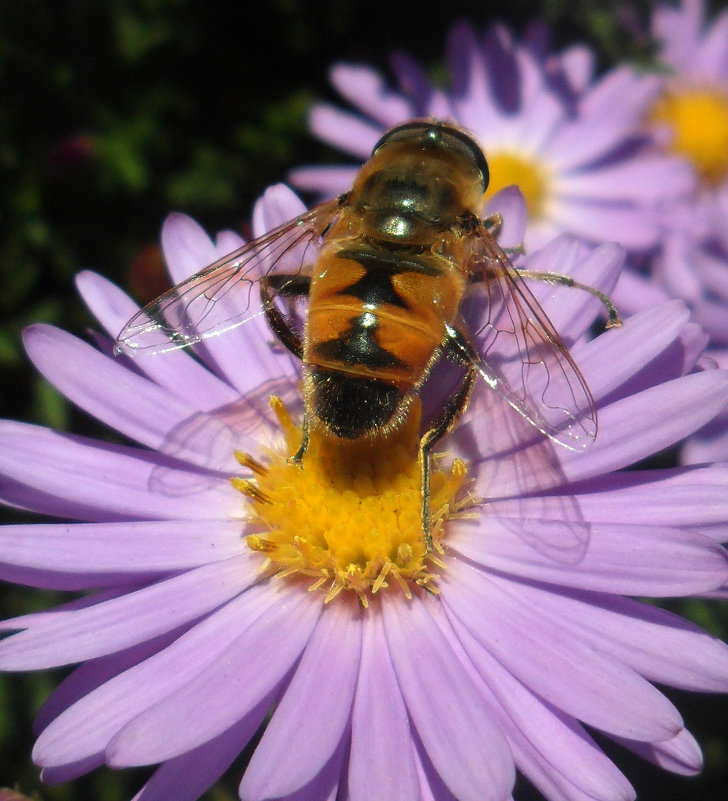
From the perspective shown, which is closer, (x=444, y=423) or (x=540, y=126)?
(x=444, y=423)

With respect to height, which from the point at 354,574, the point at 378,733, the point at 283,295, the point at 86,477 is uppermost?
the point at 283,295

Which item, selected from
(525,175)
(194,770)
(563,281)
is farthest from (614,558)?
(525,175)

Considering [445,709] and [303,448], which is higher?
[303,448]

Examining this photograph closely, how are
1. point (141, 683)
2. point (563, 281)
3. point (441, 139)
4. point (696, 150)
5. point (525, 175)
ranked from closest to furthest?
point (141, 683) → point (563, 281) → point (441, 139) → point (525, 175) → point (696, 150)

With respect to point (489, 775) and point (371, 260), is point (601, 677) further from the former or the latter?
point (371, 260)

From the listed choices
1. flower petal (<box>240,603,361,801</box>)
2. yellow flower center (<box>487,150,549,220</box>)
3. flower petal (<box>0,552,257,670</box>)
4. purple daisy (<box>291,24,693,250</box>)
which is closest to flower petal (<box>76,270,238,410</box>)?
flower petal (<box>0,552,257,670</box>)

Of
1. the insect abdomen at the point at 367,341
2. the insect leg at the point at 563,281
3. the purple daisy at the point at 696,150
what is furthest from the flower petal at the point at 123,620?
the purple daisy at the point at 696,150

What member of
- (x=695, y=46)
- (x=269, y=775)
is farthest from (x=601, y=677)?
(x=695, y=46)

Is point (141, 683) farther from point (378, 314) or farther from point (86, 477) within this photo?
point (378, 314)
